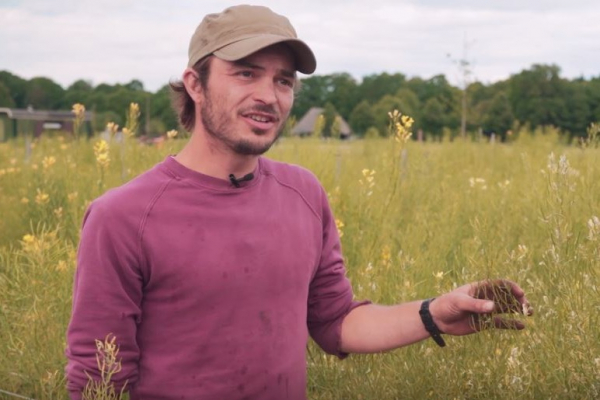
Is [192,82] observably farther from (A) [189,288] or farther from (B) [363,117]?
(B) [363,117]

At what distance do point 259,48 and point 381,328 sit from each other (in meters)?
0.78

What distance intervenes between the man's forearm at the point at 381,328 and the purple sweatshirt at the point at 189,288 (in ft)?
0.78

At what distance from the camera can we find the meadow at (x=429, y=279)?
7.32 feet

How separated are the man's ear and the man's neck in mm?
114

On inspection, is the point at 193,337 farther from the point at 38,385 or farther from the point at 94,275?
the point at 38,385

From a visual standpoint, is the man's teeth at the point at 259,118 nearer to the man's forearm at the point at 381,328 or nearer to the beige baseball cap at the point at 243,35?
the beige baseball cap at the point at 243,35

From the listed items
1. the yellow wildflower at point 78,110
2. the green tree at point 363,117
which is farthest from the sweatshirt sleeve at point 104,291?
the green tree at point 363,117

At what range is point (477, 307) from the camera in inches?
75.8

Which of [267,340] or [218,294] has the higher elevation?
[218,294]

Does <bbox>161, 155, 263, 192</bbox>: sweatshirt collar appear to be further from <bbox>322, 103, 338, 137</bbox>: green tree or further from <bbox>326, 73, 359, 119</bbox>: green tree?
<bbox>326, 73, 359, 119</bbox>: green tree

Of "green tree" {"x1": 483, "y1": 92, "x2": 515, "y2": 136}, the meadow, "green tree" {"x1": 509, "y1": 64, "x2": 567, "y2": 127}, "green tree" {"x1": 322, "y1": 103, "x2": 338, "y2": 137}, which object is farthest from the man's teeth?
"green tree" {"x1": 509, "y1": 64, "x2": 567, "y2": 127}

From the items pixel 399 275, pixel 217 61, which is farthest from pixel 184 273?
pixel 399 275

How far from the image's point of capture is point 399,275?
3217 millimetres

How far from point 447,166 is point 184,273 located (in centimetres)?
735
